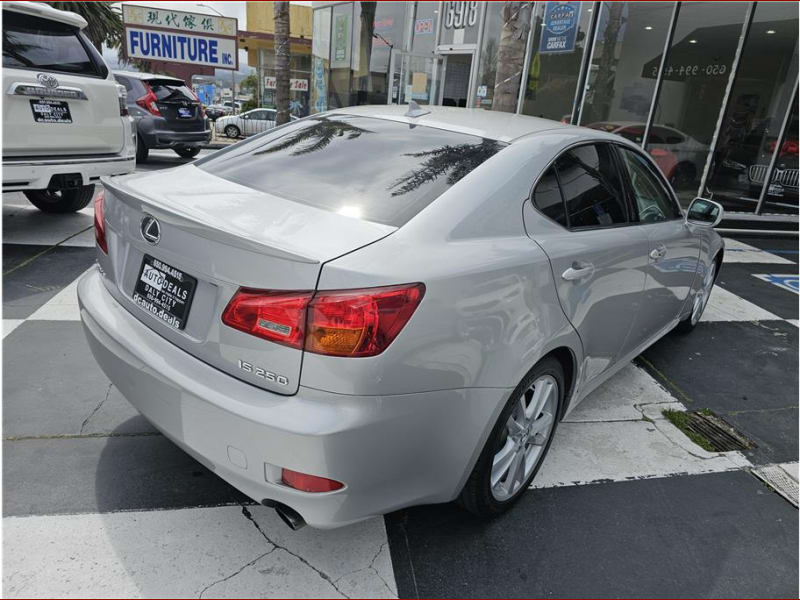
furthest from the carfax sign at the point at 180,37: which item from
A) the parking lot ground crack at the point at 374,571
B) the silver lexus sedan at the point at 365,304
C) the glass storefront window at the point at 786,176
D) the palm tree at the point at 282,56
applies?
the parking lot ground crack at the point at 374,571

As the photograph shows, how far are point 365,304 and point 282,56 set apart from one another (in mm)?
11140

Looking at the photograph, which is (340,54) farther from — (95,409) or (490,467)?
(490,467)

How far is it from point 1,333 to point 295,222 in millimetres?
2569

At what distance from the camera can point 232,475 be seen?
187cm

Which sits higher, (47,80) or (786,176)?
(47,80)

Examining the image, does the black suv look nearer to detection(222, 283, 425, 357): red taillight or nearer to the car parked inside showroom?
the car parked inside showroom

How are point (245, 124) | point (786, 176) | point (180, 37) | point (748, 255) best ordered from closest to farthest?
point (748, 255)
point (786, 176)
point (180, 37)
point (245, 124)

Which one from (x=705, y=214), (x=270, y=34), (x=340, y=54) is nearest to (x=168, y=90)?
(x=340, y=54)

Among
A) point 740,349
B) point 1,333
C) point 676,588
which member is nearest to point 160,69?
point 1,333

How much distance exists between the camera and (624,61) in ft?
35.4

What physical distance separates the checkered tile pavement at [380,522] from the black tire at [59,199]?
335cm

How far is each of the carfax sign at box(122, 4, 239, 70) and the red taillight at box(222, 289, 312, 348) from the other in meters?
16.3

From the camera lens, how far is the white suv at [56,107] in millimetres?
4527

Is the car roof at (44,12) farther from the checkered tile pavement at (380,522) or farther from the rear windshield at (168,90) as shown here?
the rear windshield at (168,90)
